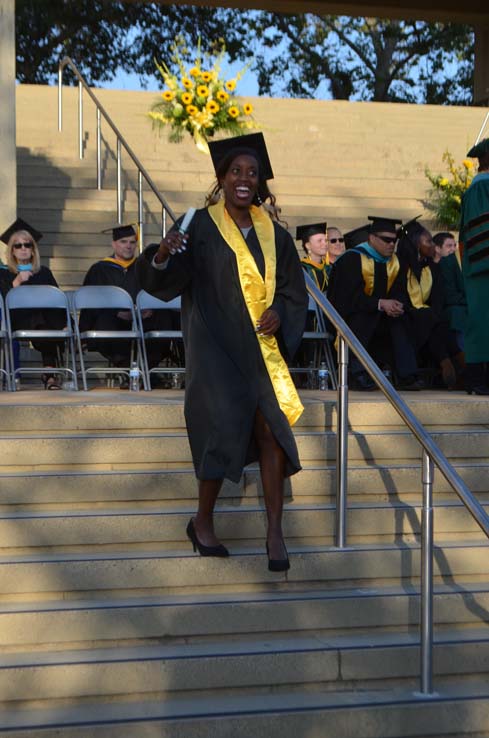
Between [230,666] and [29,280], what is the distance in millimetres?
5658

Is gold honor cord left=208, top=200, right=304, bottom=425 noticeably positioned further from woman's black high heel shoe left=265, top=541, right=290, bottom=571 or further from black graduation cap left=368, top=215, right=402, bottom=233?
black graduation cap left=368, top=215, right=402, bottom=233

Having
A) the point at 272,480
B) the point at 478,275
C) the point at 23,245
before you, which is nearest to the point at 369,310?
the point at 478,275

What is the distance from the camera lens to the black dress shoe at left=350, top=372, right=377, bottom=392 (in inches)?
350

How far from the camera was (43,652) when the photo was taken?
5.09m

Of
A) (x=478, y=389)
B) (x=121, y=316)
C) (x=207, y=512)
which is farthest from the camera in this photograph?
(x=121, y=316)

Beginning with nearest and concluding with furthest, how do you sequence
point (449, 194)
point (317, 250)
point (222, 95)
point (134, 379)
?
point (134, 379) → point (317, 250) → point (222, 95) → point (449, 194)

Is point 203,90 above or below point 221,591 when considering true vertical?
above

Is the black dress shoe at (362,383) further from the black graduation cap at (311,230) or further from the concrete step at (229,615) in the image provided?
the concrete step at (229,615)

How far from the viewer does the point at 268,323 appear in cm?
556

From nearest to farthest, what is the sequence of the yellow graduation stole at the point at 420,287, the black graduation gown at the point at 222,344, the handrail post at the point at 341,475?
the black graduation gown at the point at 222,344
the handrail post at the point at 341,475
the yellow graduation stole at the point at 420,287

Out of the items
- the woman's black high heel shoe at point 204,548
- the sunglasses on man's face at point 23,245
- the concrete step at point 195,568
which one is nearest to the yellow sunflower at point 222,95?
the sunglasses on man's face at point 23,245

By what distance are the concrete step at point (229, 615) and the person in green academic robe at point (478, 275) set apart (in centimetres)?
282

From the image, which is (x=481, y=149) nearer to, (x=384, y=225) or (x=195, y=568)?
(x=384, y=225)

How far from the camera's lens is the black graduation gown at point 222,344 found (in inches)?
214
